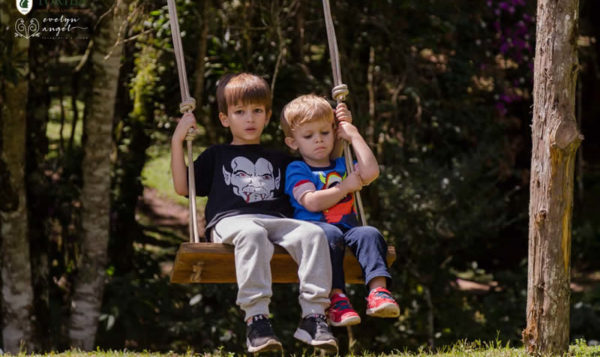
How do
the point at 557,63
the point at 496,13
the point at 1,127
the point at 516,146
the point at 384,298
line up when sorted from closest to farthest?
the point at 384,298
the point at 557,63
the point at 1,127
the point at 496,13
the point at 516,146

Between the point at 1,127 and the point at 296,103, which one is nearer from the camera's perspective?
Answer: the point at 296,103

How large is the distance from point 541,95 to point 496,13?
12.6 ft

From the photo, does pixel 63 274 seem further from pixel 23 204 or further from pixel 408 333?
pixel 408 333

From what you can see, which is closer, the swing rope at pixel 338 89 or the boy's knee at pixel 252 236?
the boy's knee at pixel 252 236

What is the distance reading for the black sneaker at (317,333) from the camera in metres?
4.08

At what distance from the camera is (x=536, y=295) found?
467 cm

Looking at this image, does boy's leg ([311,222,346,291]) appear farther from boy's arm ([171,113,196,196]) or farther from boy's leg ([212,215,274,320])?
boy's arm ([171,113,196,196])

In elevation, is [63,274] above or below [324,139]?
below

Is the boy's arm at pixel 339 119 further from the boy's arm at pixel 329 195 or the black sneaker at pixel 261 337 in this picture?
the black sneaker at pixel 261 337

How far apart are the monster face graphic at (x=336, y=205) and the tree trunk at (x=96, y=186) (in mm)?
2903

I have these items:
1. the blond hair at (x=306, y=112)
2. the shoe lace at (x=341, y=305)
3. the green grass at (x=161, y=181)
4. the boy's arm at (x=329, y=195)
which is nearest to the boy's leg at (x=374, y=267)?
the shoe lace at (x=341, y=305)

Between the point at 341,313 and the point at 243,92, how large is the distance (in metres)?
1.30

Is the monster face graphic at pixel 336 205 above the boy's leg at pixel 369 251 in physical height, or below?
above

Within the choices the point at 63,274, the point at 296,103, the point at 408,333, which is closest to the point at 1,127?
the point at 63,274
